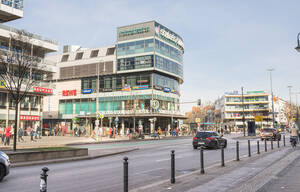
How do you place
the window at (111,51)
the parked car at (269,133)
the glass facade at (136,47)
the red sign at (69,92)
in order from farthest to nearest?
the red sign at (69,92) → the window at (111,51) → the glass facade at (136,47) → the parked car at (269,133)

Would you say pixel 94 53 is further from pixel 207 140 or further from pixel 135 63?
pixel 207 140

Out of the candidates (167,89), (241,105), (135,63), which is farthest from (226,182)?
(241,105)

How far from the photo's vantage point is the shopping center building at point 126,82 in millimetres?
64812

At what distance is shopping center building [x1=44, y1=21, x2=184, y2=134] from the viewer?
64812 millimetres

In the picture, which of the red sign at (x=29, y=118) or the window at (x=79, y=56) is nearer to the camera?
the red sign at (x=29, y=118)

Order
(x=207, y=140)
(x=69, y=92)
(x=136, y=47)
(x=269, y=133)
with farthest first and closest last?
Result: (x=69, y=92), (x=136, y=47), (x=269, y=133), (x=207, y=140)

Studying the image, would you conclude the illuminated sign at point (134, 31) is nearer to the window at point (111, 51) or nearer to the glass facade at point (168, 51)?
the glass facade at point (168, 51)

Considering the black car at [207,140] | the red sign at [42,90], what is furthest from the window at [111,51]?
the black car at [207,140]

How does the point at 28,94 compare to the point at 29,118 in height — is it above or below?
above

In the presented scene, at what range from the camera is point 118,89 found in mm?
69000

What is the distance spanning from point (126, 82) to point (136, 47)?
A: 8825mm

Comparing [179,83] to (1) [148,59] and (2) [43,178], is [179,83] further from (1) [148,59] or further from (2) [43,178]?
(2) [43,178]

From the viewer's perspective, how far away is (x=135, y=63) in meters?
66.2

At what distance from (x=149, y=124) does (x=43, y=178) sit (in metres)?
61.9
